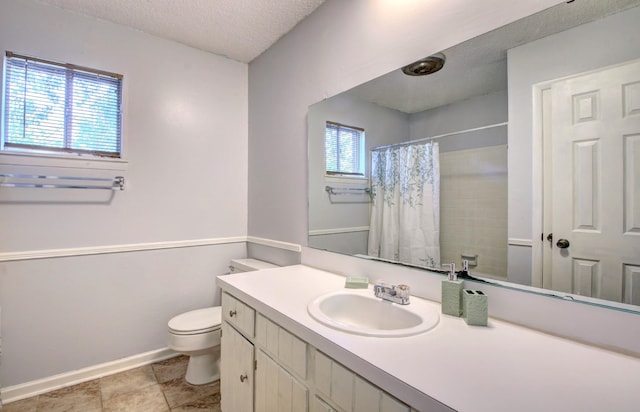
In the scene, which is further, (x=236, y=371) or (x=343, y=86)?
(x=343, y=86)

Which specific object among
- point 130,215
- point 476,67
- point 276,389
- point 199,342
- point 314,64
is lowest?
point 199,342

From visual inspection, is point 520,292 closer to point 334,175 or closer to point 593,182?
point 593,182

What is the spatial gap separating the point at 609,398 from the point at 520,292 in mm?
389

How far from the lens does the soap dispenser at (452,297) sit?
1032 mm

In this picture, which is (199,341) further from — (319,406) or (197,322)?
(319,406)

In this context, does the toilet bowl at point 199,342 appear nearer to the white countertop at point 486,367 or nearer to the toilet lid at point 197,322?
the toilet lid at point 197,322

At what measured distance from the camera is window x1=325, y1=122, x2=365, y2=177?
163 centimetres

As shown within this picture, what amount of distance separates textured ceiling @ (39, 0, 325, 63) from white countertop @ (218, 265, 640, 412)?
1.90 m

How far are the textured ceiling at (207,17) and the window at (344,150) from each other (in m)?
0.85

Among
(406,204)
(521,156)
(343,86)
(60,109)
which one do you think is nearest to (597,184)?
(521,156)

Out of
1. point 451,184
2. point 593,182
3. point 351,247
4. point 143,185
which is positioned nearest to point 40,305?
point 143,185

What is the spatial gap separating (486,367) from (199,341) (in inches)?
67.1

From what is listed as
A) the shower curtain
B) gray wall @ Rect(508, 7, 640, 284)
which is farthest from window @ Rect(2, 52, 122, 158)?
gray wall @ Rect(508, 7, 640, 284)

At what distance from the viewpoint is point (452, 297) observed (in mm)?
1041
